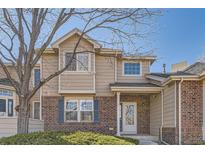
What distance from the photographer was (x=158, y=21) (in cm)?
1265

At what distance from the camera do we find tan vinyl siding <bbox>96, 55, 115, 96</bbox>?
53.7 feet

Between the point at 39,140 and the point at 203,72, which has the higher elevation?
the point at 203,72

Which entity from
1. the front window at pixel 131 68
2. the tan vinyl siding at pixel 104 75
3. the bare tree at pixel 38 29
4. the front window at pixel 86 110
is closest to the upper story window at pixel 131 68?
the front window at pixel 131 68

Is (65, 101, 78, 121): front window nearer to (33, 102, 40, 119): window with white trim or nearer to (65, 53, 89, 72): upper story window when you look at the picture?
(65, 53, 89, 72): upper story window

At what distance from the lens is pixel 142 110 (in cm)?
1728

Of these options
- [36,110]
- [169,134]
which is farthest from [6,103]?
[169,134]

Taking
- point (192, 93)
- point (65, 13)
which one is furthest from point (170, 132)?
point (65, 13)

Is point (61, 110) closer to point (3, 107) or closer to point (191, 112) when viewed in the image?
point (3, 107)

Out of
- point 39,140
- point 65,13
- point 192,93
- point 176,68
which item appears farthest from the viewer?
point 176,68

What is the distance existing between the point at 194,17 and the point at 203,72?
2.27 meters

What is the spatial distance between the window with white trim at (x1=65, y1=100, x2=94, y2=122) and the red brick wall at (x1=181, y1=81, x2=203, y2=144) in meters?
5.31

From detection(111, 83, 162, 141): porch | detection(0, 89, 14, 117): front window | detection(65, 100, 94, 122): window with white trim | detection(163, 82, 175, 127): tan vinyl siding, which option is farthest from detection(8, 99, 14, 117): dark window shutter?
detection(163, 82, 175, 127): tan vinyl siding

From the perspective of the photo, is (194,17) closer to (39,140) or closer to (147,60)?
(147,60)
